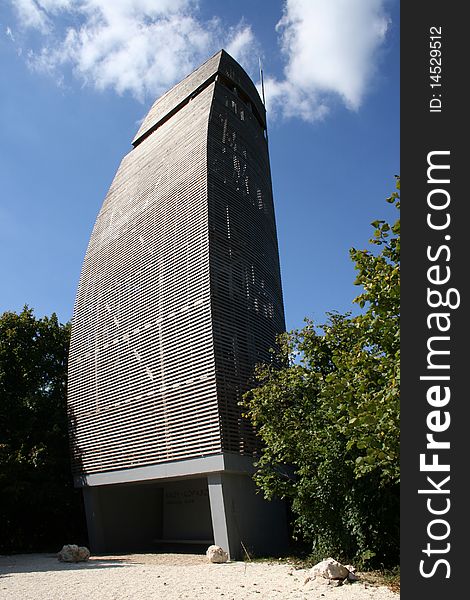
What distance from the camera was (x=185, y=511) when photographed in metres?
16.8

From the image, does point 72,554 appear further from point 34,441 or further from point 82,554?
point 34,441

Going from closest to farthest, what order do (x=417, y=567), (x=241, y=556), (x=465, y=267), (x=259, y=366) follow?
1. (x=417, y=567)
2. (x=465, y=267)
3. (x=241, y=556)
4. (x=259, y=366)

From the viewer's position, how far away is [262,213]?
1842 centimetres

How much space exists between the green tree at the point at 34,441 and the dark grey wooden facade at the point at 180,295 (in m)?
1.29

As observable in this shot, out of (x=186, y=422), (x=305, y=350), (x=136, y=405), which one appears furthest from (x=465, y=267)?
(x=136, y=405)

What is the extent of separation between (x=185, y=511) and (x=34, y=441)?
572 cm

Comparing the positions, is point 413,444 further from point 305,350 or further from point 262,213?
point 262,213

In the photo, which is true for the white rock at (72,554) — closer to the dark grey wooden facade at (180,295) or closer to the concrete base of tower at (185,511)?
the concrete base of tower at (185,511)

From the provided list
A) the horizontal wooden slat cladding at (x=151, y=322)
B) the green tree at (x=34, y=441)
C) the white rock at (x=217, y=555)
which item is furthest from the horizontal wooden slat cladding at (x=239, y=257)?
the green tree at (x=34, y=441)

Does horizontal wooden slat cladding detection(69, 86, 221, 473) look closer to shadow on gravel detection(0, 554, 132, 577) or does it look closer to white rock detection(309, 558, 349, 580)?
shadow on gravel detection(0, 554, 132, 577)

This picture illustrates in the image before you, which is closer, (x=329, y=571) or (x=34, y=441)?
(x=329, y=571)

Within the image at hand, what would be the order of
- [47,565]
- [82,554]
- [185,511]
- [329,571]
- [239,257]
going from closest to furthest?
1. [329,571]
2. [47,565]
3. [82,554]
4. [239,257]
5. [185,511]

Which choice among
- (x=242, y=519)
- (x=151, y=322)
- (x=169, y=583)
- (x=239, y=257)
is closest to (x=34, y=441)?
(x=151, y=322)

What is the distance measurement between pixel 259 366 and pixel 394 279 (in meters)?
8.13
